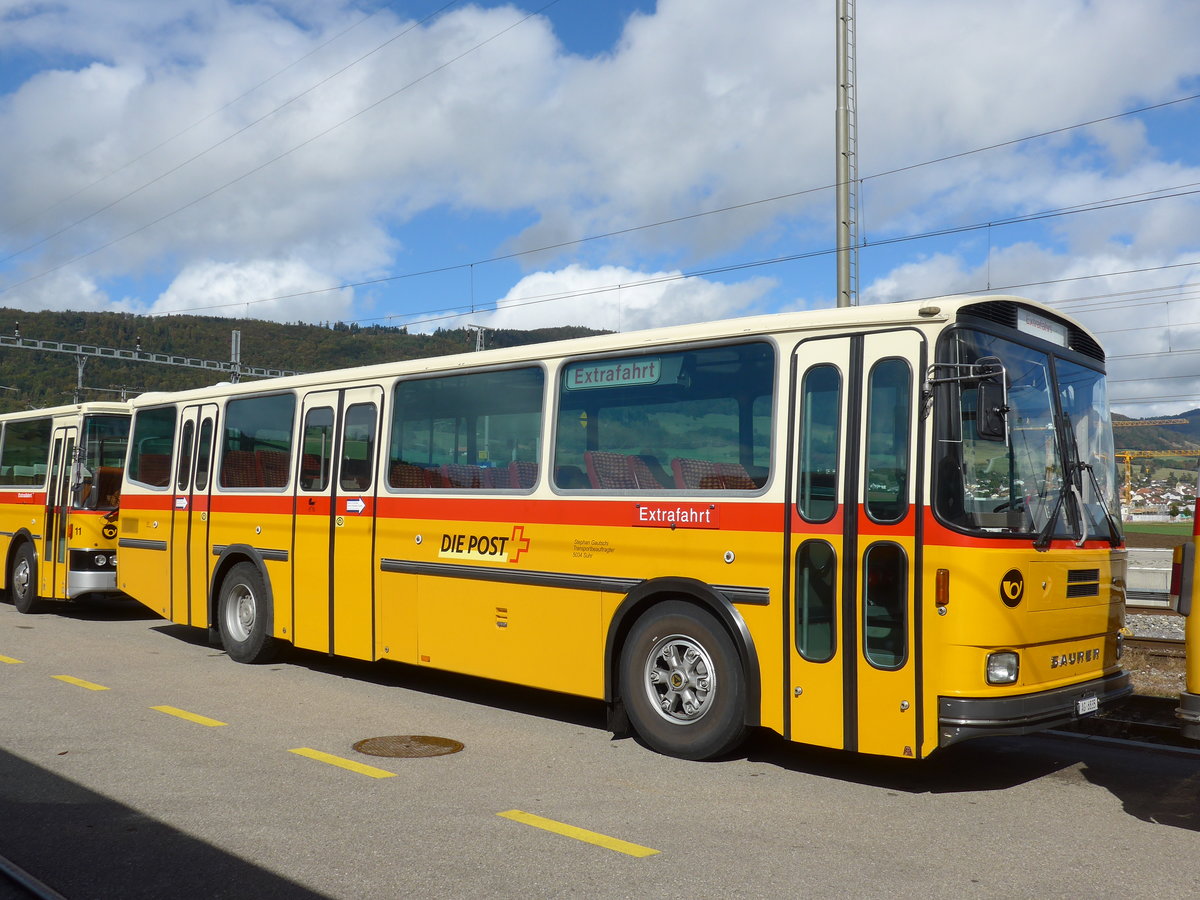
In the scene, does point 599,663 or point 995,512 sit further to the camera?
point 599,663

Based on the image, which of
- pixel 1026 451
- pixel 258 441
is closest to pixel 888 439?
pixel 1026 451

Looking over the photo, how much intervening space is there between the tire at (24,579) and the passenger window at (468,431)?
854 cm

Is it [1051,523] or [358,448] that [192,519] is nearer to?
[358,448]

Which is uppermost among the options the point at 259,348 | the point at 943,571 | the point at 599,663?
the point at 259,348

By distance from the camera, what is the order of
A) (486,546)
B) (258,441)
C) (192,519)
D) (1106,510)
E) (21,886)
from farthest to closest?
1. (192,519)
2. (258,441)
3. (486,546)
4. (1106,510)
5. (21,886)

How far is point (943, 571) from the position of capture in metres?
6.14

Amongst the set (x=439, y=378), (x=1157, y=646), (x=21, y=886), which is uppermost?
(x=439, y=378)

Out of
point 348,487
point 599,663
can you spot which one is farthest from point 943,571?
point 348,487

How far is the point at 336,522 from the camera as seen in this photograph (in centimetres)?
1026

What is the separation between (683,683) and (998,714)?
203cm

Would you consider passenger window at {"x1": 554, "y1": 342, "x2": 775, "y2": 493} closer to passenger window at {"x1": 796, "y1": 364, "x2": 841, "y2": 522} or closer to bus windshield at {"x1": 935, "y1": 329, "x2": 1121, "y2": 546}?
passenger window at {"x1": 796, "y1": 364, "x2": 841, "y2": 522}

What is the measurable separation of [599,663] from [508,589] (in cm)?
108

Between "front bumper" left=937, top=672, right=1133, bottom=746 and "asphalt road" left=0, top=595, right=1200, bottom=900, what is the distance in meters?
0.45

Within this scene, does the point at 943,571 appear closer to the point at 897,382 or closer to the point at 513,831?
the point at 897,382
